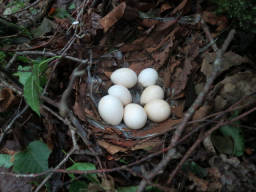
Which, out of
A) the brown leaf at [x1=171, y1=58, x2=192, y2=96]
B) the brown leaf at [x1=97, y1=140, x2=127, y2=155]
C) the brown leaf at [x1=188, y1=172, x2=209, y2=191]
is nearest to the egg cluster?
the brown leaf at [x1=171, y1=58, x2=192, y2=96]

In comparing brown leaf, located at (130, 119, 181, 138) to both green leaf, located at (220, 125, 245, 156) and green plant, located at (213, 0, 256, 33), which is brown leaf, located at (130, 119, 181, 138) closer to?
green leaf, located at (220, 125, 245, 156)

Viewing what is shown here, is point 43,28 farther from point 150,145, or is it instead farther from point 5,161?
point 150,145

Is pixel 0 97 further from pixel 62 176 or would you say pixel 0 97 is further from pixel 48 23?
pixel 48 23

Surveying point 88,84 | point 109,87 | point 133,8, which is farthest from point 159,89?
point 133,8

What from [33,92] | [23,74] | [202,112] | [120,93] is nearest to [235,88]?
[202,112]

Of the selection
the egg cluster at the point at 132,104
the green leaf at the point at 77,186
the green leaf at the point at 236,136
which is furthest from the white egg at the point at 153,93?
the green leaf at the point at 77,186

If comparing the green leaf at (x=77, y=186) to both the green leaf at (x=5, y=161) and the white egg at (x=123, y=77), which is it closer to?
the green leaf at (x=5, y=161)
